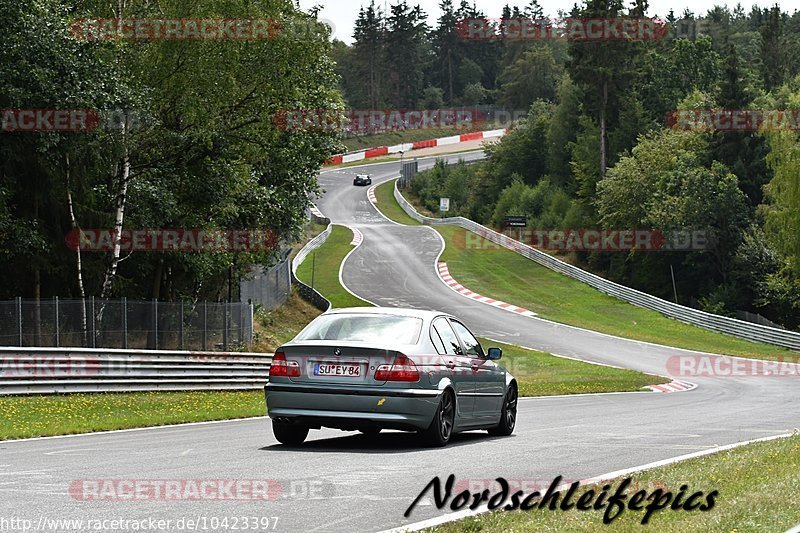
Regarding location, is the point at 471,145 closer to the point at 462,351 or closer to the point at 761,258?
the point at 761,258

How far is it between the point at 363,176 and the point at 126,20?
9017 cm

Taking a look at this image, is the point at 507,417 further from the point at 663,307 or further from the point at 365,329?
the point at 663,307

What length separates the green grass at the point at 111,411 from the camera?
16016 mm

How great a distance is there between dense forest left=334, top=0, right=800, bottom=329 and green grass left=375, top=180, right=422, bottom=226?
134 inches

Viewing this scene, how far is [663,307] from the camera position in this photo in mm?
58719

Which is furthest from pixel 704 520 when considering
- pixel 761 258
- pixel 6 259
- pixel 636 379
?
pixel 761 258

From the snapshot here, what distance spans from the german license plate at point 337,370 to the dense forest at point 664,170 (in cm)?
4699

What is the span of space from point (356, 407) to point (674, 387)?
21.8m

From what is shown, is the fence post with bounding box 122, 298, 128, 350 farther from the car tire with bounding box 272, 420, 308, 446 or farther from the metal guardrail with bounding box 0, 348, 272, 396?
the car tire with bounding box 272, 420, 308, 446

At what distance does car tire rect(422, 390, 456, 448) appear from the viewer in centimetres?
1243
